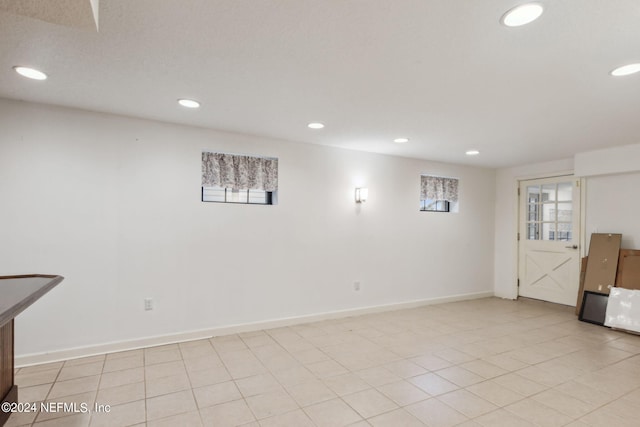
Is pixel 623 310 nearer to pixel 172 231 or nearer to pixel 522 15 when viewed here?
pixel 522 15

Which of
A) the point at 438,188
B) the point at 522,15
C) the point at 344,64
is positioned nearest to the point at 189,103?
the point at 344,64

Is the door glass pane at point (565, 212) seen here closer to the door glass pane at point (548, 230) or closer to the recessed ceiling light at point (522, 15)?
the door glass pane at point (548, 230)

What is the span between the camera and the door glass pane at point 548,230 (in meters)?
5.43

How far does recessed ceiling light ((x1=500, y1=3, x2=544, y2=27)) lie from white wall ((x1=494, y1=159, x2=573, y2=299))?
4693mm

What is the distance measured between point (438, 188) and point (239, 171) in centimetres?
338

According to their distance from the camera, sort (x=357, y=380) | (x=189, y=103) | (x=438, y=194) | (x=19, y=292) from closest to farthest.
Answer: (x=19, y=292), (x=357, y=380), (x=189, y=103), (x=438, y=194)

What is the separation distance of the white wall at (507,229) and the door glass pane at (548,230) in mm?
429

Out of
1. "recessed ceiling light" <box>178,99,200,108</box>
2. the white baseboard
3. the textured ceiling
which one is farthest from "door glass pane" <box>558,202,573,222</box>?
the textured ceiling

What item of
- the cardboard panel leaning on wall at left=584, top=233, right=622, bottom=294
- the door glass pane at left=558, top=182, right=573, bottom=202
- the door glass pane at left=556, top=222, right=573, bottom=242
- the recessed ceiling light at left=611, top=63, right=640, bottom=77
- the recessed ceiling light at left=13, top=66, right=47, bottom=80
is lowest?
the cardboard panel leaning on wall at left=584, top=233, right=622, bottom=294

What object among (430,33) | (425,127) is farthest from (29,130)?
(425,127)

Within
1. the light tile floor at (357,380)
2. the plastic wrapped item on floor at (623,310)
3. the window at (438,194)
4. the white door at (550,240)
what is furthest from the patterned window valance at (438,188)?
the plastic wrapped item on floor at (623,310)

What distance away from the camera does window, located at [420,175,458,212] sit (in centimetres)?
546

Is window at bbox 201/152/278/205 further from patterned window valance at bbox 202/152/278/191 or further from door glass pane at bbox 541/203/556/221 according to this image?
door glass pane at bbox 541/203/556/221

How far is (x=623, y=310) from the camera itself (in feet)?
13.8
